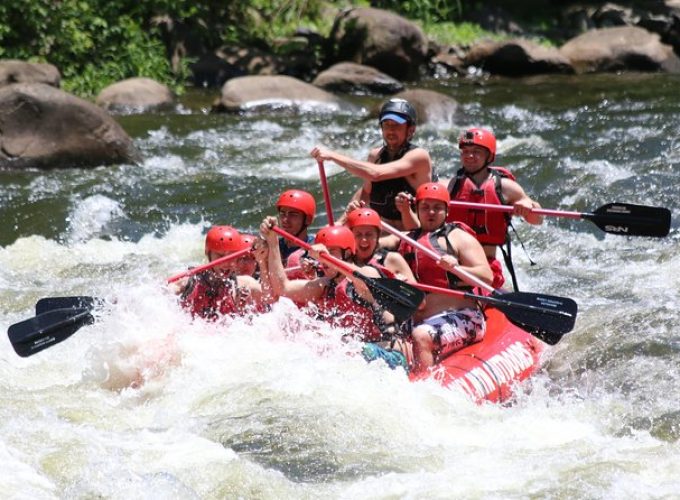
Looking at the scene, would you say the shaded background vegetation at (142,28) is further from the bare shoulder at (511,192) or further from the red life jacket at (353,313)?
the red life jacket at (353,313)

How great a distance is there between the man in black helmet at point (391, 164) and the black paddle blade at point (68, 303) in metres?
1.62

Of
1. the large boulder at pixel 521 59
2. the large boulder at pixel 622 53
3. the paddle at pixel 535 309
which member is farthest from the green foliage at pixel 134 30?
the paddle at pixel 535 309

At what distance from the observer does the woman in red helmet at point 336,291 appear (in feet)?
22.4

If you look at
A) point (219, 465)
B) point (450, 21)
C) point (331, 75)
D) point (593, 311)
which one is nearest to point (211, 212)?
point (593, 311)

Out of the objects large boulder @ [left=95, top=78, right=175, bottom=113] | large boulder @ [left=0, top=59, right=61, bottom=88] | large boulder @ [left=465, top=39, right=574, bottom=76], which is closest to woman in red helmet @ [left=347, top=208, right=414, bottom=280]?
large boulder @ [left=0, top=59, right=61, bottom=88]

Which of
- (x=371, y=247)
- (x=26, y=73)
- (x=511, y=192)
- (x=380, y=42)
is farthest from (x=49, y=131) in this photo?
(x=380, y=42)

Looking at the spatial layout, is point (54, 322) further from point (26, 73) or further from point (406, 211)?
point (26, 73)

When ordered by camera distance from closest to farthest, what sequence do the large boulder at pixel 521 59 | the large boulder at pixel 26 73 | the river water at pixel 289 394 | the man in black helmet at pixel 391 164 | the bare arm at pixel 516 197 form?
the river water at pixel 289 394 < the man in black helmet at pixel 391 164 < the bare arm at pixel 516 197 < the large boulder at pixel 26 73 < the large boulder at pixel 521 59

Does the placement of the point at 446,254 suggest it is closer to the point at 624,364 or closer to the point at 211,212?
the point at 624,364

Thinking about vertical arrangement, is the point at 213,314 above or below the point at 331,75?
above

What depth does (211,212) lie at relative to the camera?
11.2m

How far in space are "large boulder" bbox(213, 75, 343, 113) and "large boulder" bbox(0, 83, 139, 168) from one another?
364cm

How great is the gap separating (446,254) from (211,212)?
464 cm

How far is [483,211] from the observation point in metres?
7.79
